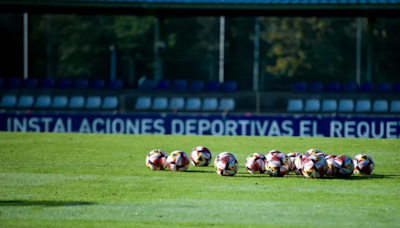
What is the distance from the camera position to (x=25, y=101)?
3628 cm

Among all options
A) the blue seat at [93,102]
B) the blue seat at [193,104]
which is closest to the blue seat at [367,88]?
the blue seat at [193,104]

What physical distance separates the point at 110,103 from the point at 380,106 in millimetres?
13226

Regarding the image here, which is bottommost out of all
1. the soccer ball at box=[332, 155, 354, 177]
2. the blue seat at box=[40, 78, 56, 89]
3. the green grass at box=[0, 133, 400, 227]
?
the green grass at box=[0, 133, 400, 227]

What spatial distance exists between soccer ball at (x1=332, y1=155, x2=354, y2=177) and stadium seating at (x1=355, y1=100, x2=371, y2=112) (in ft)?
67.1

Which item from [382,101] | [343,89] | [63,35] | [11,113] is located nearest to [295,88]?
[343,89]

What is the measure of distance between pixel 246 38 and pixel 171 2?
1305 centimetres

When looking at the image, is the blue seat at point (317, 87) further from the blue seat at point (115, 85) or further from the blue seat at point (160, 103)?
the blue seat at point (115, 85)

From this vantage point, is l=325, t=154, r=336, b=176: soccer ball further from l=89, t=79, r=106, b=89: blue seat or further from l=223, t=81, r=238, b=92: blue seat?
l=89, t=79, r=106, b=89: blue seat

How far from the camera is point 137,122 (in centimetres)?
3177

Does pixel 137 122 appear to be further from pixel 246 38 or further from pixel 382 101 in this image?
pixel 246 38

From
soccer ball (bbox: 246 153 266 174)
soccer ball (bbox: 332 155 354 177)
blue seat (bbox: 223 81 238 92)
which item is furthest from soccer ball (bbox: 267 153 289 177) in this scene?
blue seat (bbox: 223 81 238 92)

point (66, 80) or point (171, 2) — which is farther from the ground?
point (171, 2)

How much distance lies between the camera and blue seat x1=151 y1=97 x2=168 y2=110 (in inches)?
1393

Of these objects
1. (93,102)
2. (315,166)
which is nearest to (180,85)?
(93,102)
